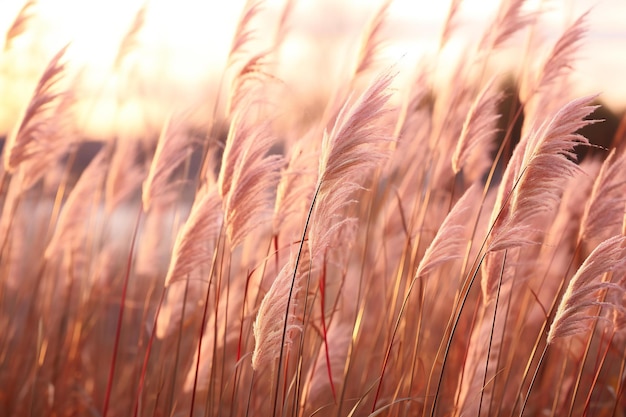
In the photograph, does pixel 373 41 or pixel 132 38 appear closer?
pixel 373 41

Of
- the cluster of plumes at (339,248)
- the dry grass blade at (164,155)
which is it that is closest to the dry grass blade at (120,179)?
the cluster of plumes at (339,248)

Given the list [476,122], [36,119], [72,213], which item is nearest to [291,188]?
[476,122]

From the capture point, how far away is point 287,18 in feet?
10.7

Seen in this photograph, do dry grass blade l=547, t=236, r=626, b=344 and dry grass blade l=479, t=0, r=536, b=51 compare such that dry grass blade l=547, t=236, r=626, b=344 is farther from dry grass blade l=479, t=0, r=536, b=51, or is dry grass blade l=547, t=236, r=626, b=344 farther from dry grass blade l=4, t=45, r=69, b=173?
dry grass blade l=4, t=45, r=69, b=173

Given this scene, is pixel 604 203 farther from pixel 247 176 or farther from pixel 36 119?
pixel 36 119

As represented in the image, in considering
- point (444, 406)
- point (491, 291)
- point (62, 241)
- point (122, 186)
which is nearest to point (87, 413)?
point (62, 241)

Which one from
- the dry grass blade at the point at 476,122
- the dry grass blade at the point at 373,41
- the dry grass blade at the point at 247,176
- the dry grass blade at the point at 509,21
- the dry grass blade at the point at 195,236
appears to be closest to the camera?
the dry grass blade at the point at 247,176

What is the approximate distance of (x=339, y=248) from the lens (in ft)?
8.48

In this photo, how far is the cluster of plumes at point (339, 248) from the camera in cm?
190

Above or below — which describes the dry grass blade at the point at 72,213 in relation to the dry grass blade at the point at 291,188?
below

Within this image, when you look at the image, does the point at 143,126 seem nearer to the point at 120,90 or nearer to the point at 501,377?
the point at 120,90

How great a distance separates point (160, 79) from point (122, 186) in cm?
187

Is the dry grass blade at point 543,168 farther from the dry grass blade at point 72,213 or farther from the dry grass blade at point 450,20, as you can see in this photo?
the dry grass blade at point 72,213

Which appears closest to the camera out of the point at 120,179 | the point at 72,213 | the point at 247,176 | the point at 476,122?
the point at 247,176
